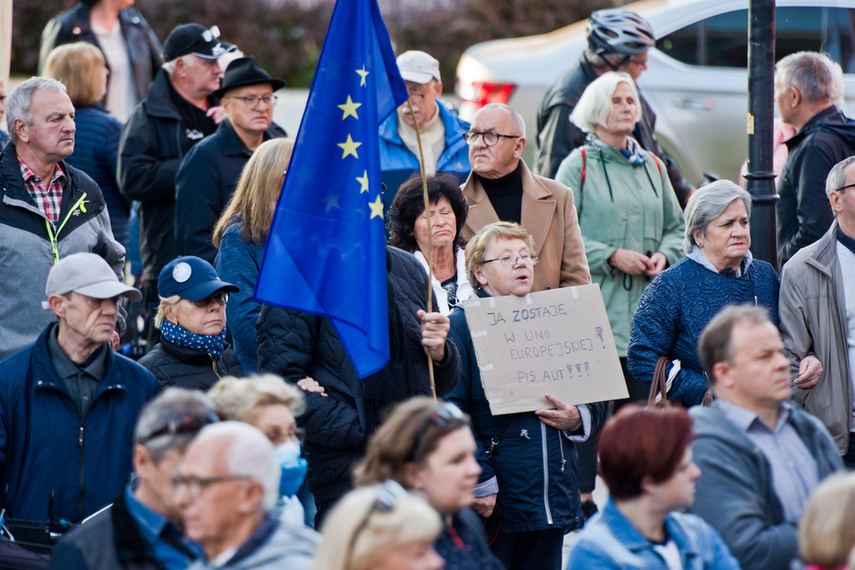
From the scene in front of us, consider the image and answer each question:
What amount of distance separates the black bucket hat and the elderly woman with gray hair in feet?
9.10

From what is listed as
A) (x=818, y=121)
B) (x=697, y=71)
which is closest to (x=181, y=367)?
(x=818, y=121)

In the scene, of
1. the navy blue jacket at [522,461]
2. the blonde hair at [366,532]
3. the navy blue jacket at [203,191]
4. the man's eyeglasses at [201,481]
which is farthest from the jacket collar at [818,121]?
the man's eyeglasses at [201,481]

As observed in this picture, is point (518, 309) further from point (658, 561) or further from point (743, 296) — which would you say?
point (658, 561)

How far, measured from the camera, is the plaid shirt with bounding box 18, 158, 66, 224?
19.4 feet

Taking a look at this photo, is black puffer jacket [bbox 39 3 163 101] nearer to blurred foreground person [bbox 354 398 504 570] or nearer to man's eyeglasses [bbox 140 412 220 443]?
man's eyeglasses [bbox 140 412 220 443]

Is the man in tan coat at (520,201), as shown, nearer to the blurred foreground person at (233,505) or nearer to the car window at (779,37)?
the blurred foreground person at (233,505)

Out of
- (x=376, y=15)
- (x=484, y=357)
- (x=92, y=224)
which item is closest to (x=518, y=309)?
(x=484, y=357)

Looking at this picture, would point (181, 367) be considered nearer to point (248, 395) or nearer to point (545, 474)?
point (248, 395)

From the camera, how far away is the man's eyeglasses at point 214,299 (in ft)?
17.3

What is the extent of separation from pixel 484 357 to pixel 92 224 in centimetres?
214

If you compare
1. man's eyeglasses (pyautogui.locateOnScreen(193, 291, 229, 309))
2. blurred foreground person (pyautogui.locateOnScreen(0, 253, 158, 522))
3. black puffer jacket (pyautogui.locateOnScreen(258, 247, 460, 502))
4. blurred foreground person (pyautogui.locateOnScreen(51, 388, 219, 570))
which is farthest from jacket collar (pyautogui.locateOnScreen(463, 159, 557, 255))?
blurred foreground person (pyautogui.locateOnScreen(51, 388, 219, 570))

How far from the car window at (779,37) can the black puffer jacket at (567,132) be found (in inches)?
93.6

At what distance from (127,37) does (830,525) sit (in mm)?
7721

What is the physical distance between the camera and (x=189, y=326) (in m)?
5.26
